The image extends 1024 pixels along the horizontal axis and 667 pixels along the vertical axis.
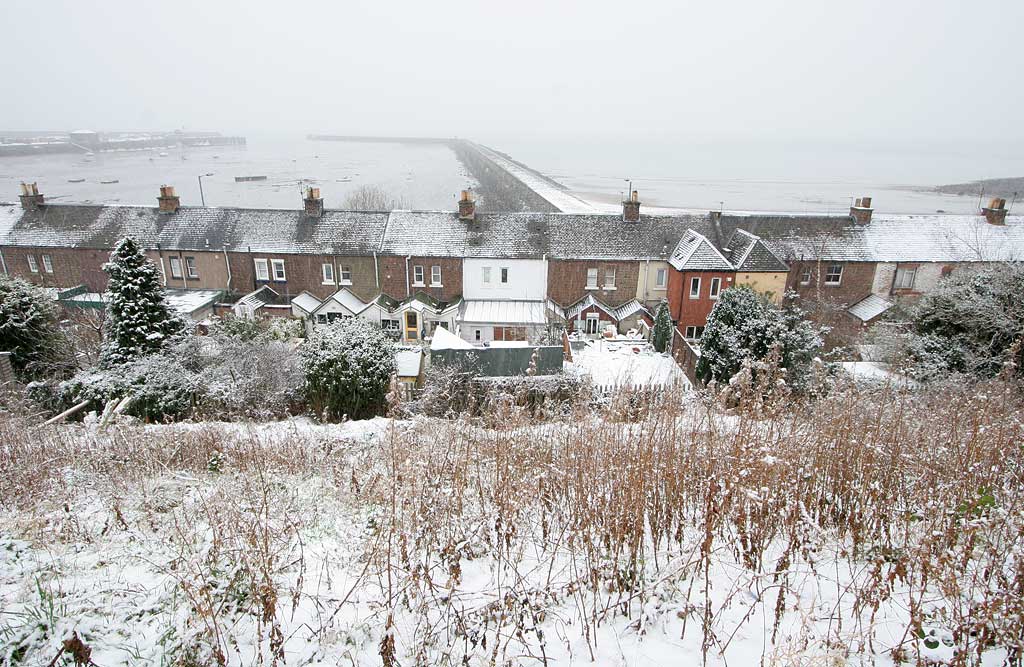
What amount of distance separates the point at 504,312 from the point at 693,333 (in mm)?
9449

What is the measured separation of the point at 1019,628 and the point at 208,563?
16.5ft

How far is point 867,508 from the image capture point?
4441 millimetres

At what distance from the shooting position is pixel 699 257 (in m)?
25.5

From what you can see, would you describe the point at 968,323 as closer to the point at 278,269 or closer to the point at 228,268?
the point at 278,269

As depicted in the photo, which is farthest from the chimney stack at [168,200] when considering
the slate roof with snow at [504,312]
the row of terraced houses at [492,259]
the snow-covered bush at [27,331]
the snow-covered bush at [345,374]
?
the snow-covered bush at [345,374]

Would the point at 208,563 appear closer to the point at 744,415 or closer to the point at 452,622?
the point at 452,622

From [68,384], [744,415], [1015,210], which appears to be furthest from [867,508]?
[1015,210]

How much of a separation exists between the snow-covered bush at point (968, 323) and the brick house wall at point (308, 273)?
22.9 m

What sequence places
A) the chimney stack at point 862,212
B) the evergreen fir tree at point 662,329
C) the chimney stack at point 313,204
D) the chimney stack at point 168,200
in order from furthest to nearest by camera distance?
the chimney stack at point 168,200 → the chimney stack at point 862,212 → the chimney stack at point 313,204 → the evergreen fir tree at point 662,329

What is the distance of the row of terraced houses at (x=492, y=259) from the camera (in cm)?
2619

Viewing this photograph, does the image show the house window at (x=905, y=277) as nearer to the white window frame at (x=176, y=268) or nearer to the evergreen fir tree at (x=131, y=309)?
the evergreen fir tree at (x=131, y=309)

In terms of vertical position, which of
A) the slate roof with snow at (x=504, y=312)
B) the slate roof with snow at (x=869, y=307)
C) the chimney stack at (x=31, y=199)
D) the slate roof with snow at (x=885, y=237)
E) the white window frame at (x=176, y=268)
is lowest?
the slate roof with snow at (x=504, y=312)

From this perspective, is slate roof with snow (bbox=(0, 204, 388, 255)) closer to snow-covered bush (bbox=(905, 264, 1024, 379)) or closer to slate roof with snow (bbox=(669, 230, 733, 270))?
slate roof with snow (bbox=(669, 230, 733, 270))

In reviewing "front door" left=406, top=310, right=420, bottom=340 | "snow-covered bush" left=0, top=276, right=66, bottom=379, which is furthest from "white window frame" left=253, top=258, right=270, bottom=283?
"snow-covered bush" left=0, top=276, right=66, bottom=379
